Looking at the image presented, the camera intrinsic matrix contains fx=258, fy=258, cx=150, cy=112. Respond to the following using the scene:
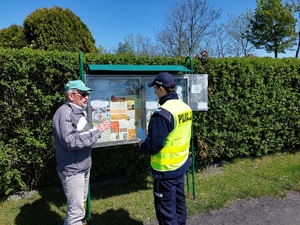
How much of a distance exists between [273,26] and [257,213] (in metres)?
18.4

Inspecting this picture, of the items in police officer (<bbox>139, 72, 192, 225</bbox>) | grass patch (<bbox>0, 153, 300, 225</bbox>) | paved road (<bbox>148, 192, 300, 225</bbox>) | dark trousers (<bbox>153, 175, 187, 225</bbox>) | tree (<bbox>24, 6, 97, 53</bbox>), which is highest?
tree (<bbox>24, 6, 97, 53</bbox>)

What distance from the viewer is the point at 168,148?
274cm

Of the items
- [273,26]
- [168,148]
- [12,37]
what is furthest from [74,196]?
[273,26]

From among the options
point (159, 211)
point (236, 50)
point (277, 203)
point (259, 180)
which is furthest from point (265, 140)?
point (236, 50)

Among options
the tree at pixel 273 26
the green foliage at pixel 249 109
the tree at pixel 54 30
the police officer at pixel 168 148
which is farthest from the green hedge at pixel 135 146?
the tree at pixel 273 26

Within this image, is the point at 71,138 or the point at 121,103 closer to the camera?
the point at 71,138

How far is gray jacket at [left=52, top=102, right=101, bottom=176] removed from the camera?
2.60 m

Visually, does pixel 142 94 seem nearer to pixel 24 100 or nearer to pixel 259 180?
pixel 24 100

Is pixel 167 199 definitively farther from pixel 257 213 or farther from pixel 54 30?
pixel 54 30

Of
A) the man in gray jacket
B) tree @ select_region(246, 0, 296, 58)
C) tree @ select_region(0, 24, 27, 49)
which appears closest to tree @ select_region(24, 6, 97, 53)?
tree @ select_region(0, 24, 27, 49)

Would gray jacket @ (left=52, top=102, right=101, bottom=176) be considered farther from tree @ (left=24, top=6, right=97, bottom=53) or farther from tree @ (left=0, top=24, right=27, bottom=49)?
tree @ (left=0, top=24, right=27, bottom=49)

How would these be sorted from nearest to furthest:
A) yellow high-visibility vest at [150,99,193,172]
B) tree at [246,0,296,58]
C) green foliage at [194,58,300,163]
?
1. yellow high-visibility vest at [150,99,193,172]
2. green foliage at [194,58,300,163]
3. tree at [246,0,296,58]

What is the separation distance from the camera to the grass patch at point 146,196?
3.78 metres

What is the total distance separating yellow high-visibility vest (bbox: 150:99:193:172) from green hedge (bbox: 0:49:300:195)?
83.2 inches
